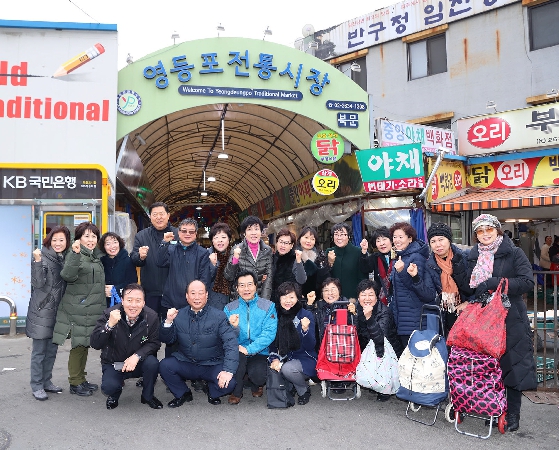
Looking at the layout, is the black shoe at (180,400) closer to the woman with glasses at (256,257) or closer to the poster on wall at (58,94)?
the woman with glasses at (256,257)

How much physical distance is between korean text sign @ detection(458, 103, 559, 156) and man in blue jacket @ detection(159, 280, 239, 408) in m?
8.81

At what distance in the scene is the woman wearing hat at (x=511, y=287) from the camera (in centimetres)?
410

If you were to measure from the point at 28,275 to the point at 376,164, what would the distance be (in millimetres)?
6988

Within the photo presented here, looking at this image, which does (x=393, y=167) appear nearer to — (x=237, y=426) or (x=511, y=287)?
(x=511, y=287)

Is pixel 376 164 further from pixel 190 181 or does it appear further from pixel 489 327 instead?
pixel 190 181

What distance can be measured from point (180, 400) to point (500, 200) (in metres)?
7.94

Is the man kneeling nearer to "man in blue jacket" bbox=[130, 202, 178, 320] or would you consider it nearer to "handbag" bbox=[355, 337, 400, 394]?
"man in blue jacket" bbox=[130, 202, 178, 320]

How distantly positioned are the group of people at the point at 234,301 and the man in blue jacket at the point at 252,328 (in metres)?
0.01

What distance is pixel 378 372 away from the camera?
4.75 meters

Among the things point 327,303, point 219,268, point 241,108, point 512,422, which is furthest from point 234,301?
point 241,108

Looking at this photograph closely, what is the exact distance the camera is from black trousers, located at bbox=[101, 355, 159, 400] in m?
4.62

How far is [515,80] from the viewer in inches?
597

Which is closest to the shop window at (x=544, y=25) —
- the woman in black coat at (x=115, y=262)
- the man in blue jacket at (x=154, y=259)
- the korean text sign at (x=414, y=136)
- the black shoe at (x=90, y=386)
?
the korean text sign at (x=414, y=136)

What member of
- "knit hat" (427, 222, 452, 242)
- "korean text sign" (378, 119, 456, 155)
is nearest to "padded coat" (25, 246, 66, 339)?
"knit hat" (427, 222, 452, 242)
